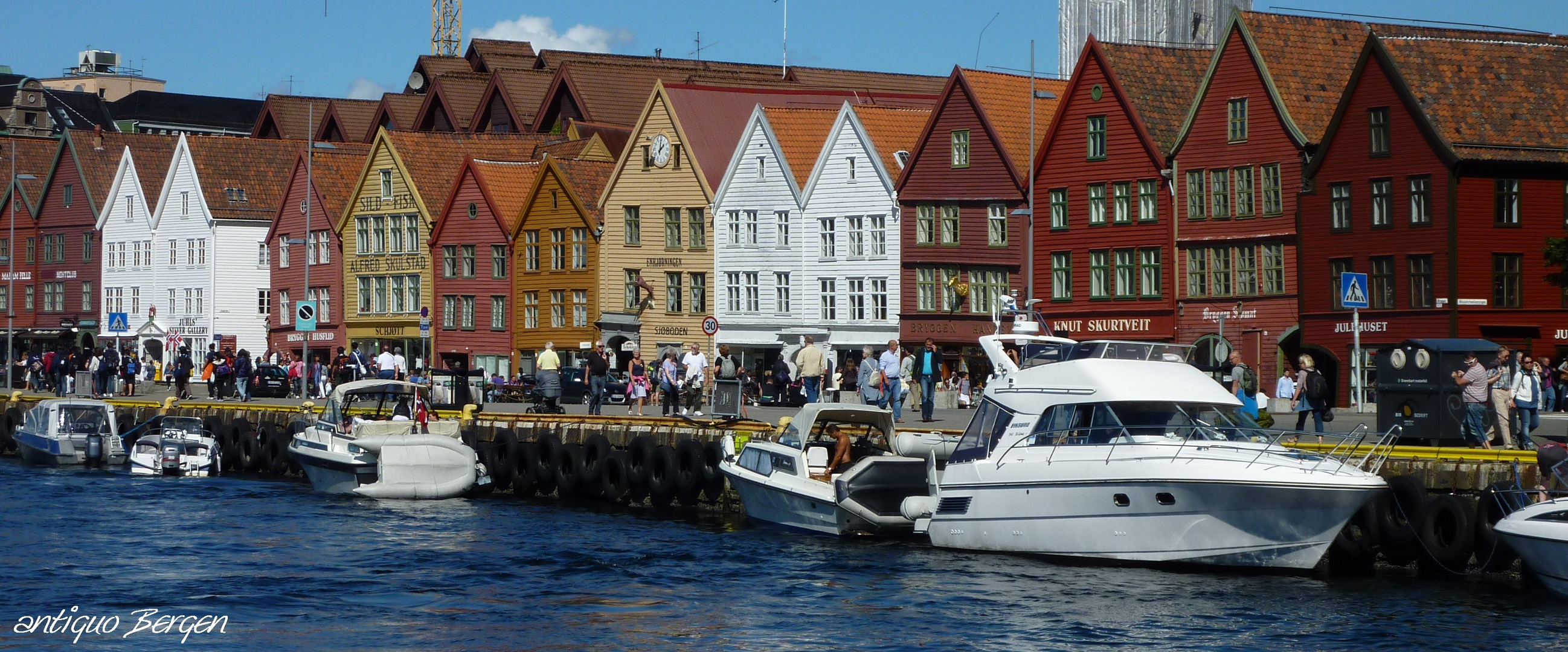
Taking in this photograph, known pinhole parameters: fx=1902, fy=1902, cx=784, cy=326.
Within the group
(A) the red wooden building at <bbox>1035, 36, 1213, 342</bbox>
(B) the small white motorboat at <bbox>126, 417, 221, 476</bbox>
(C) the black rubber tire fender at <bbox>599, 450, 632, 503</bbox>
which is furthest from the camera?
(A) the red wooden building at <bbox>1035, 36, 1213, 342</bbox>

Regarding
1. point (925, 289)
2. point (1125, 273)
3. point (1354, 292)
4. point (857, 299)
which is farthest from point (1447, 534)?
point (857, 299)

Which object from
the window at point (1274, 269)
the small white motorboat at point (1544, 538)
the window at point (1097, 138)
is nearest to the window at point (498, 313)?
the window at point (1097, 138)

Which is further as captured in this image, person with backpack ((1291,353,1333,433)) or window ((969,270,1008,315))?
window ((969,270,1008,315))

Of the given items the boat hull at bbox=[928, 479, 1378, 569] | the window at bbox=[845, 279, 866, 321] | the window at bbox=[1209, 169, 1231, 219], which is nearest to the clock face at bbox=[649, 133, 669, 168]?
the window at bbox=[845, 279, 866, 321]

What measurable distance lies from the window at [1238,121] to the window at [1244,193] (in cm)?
93

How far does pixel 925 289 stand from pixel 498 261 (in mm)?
20162

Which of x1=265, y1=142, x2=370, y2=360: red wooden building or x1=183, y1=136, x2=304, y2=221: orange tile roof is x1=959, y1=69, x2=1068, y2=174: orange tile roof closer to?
x1=265, y1=142, x2=370, y2=360: red wooden building

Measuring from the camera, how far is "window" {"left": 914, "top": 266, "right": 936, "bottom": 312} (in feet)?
211

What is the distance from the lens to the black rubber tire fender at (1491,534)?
2336 cm

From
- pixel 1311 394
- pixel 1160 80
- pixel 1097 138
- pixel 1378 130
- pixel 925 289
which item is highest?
pixel 1160 80

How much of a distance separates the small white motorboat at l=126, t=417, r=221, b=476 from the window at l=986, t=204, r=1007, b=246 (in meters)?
27.7

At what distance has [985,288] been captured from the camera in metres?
63.2

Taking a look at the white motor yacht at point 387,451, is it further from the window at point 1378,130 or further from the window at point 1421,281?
the window at point 1378,130

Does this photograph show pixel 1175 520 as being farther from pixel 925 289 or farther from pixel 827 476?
pixel 925 289
